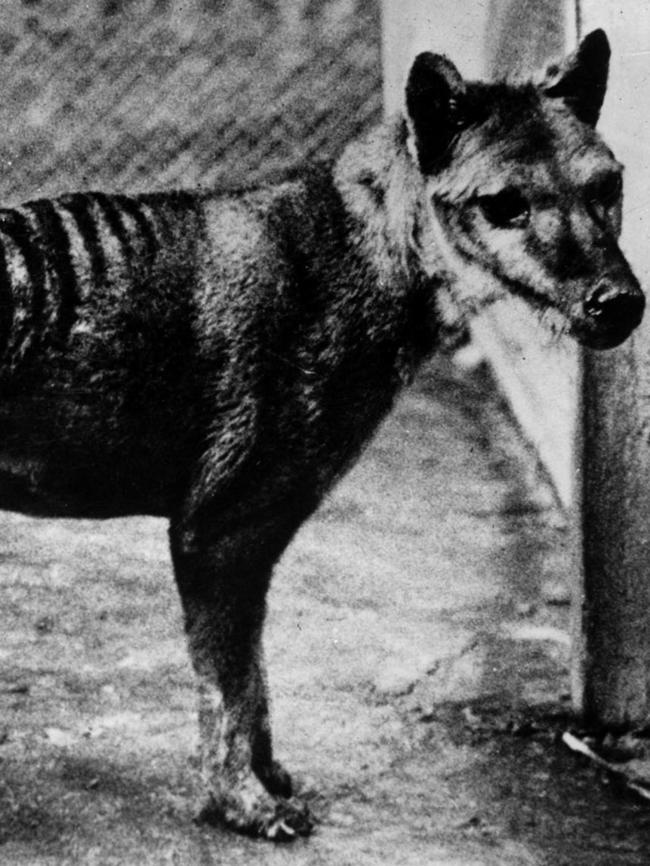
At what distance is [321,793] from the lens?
3.15m

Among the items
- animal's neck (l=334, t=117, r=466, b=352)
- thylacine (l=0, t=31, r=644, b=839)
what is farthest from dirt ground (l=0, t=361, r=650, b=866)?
animal's neck (l=334, t=117, r=466, b=352)

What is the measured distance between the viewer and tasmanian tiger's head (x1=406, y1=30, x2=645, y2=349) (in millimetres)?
2811

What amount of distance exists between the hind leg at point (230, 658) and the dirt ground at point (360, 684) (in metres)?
0.08

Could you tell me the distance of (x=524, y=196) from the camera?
2.87m

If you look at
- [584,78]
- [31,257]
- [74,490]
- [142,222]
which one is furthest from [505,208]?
[74,490]

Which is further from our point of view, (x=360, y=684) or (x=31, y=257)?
(x=360, y=684)

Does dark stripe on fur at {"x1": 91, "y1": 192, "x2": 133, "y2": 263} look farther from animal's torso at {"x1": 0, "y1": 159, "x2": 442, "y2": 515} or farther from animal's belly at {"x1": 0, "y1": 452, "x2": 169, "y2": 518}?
animal's belly at {"x1": 0, "y1": 452, "x2": 169, "y2": 518}

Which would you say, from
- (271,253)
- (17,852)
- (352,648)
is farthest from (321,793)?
(271,253)

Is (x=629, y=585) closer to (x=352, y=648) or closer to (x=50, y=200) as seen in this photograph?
(x=352, y=648)

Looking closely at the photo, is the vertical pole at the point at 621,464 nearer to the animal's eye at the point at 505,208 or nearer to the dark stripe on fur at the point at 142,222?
the animal's eye at the point at 505,208

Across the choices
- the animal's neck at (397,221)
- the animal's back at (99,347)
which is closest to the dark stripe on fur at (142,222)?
the animal's back at (99,347)

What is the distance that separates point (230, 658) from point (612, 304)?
61.9 inches

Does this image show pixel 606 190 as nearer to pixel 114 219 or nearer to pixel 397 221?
pixel 397 221

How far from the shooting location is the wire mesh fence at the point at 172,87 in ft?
11.1
